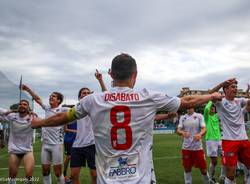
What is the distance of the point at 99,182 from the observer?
11.6 feet

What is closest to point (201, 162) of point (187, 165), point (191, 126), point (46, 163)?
point (187, 165)

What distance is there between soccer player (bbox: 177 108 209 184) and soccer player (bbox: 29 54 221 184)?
629cm

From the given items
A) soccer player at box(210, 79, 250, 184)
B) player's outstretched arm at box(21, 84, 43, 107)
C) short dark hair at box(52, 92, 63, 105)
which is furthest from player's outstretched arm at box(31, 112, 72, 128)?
short dark hair at box(52, 92, 63, 105)

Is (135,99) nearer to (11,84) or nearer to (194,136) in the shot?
(194,136)

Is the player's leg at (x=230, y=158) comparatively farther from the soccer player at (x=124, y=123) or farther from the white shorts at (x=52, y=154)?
the soccer player at (x=124, y=123)

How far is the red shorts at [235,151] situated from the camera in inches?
327

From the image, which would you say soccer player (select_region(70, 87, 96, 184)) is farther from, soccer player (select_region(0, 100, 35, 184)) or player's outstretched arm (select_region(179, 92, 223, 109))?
player's outstretched arm (select_region(179, 92, 223, 109))

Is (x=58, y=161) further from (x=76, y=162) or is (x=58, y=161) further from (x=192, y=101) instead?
(x=192, y=101)

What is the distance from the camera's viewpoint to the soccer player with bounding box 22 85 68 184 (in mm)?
9797

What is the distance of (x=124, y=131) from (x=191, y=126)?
7130mm

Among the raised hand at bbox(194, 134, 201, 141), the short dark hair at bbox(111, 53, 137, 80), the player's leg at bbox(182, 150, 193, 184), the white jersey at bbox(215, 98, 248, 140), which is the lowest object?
A: the player's leg at bbox(182, 150, 193, 184)

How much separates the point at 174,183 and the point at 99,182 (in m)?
7.74

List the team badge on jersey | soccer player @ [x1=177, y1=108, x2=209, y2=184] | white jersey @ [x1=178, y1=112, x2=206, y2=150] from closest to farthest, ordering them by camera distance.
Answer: the team badge on jersey, soccer player @ [x1=177, y1=108, x2=209, y2=184], white jersey @ [x1=178, y1=112, x2=206, y2=150]

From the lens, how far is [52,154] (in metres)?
10.0
